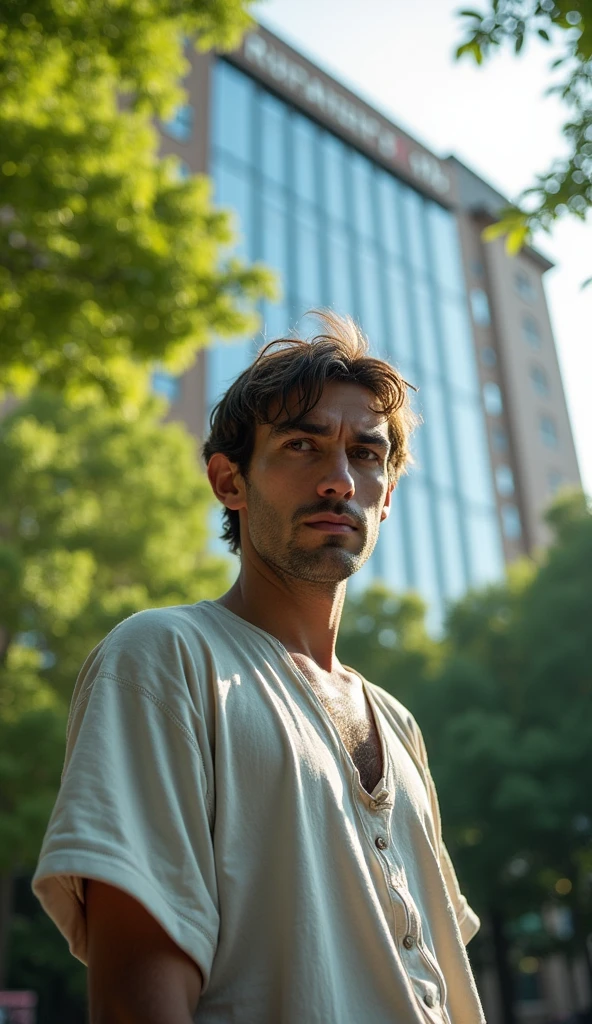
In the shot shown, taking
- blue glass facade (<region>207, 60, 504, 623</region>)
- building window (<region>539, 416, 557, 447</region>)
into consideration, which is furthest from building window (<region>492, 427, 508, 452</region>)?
building window (<region>539, 416, 557, 447</region>)

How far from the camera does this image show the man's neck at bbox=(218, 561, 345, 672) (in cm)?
185

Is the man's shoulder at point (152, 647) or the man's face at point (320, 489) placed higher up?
the man's face at point (320, 489)

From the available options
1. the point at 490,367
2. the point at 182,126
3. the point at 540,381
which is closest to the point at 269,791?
the point at 182,126

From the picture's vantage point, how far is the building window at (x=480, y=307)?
1549 inches

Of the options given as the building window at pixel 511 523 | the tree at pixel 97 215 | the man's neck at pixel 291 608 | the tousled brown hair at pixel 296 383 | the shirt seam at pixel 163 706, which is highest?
the building window at pixel 511 523

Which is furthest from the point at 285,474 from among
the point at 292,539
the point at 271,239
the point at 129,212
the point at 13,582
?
the point at 271,239

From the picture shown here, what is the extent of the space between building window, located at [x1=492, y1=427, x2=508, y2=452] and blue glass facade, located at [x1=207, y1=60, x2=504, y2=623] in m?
1.15

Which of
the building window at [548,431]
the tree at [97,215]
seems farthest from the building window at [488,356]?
the tree at [97,215]

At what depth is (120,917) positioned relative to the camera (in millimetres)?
1217

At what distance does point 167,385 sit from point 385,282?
12.7 meters

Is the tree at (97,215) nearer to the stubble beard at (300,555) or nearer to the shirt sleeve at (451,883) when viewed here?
the stubble beard at (300,555)

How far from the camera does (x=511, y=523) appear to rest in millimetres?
35750

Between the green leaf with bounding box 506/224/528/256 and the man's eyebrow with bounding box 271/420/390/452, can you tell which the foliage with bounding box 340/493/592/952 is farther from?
the man's eyebrow with bounding box 271/420/390/452

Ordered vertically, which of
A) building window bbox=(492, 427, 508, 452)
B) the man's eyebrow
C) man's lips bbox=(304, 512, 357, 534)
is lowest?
man's lips bbox=(304, 512, 357, 534)
